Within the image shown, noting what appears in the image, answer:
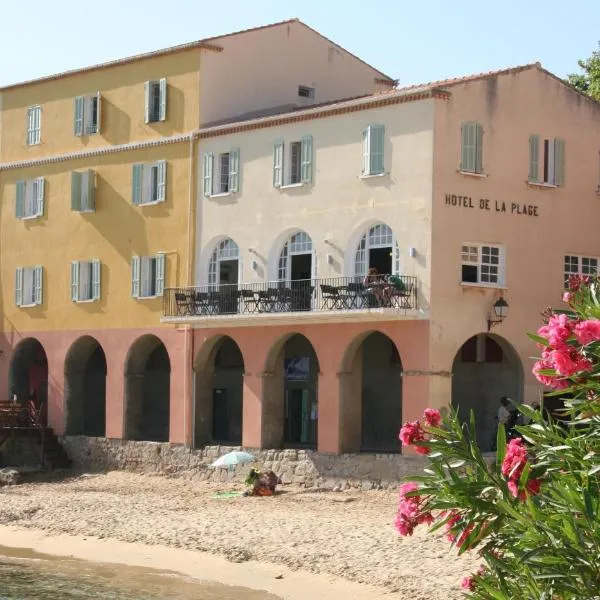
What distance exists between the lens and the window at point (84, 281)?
→ 48062 mm

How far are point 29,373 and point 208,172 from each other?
40.2 feet

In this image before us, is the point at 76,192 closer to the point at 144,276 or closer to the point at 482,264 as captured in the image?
the point at 144,276

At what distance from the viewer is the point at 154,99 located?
46531mm

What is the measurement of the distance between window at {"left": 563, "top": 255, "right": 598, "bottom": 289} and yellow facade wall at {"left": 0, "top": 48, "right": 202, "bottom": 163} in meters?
12.2

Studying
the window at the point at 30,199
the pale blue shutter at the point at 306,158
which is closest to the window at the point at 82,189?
the window at the point at 30,199

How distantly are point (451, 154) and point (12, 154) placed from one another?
19748 mm

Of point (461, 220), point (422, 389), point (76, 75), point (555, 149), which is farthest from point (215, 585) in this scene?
point (76, 75)

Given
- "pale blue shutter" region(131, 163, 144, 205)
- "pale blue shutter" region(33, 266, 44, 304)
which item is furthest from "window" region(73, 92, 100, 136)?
"pale blue shutter" region(33, 266, 44, 304)

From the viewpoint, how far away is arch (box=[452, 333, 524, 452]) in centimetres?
4262

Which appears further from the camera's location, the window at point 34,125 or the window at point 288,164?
the window at point 34,125

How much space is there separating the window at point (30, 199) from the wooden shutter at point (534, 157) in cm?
1844

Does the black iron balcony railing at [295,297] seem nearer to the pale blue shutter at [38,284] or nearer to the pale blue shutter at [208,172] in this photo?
the pale blue shutter at [208,172]

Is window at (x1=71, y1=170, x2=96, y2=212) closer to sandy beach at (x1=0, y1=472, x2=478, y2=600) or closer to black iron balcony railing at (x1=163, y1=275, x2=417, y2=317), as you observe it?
black iron balcony railing at (x1=163, y1=275, x2=417, y2=317)

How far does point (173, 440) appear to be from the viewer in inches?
1763
